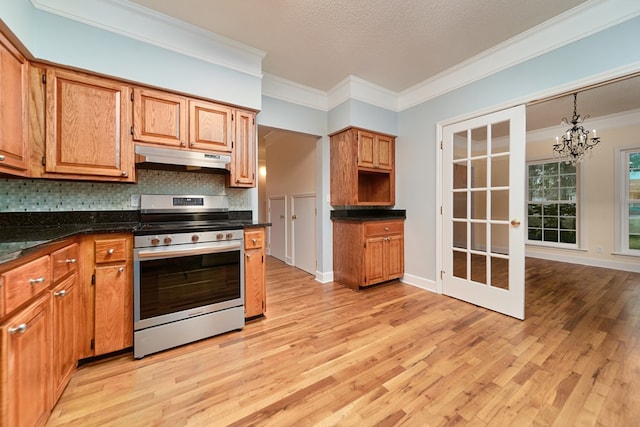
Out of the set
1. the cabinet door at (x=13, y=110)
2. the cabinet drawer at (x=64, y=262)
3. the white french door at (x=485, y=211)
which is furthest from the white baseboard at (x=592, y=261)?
the cabinet door at (x=13, y=110)

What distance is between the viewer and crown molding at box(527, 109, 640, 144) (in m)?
4.05

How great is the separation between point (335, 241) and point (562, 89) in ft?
9.14

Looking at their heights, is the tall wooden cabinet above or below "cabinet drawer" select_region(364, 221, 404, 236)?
above

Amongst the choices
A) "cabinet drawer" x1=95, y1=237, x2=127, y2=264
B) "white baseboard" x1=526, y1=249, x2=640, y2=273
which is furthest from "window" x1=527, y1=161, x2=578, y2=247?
"cabinet drawer" x1=95, y1=237, x2=127, y2=264

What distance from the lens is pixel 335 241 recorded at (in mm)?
3566

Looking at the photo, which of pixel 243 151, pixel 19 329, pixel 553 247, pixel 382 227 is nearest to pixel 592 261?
pixel 553 247

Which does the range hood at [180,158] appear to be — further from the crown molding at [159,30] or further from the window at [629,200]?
the window at [629,200]

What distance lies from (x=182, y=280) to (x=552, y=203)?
659 cm

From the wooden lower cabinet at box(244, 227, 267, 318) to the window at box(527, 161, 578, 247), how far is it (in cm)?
581

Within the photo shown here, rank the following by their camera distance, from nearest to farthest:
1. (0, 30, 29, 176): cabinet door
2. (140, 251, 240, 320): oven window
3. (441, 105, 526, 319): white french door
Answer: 1. (0, 30, 29, 176): cabinet door
2. (140, 251, 240, 320): oven window
3. (441, 105, 526, 319): white french door

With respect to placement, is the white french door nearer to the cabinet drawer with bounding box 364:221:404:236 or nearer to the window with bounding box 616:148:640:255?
the cabinet drawer with bounding box 364:221:404:236

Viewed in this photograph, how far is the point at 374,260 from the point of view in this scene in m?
3.21

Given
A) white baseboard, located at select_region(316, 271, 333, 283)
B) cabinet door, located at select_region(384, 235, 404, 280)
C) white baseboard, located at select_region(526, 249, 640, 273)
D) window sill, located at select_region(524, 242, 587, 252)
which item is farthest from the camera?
window sill, located at select_region(524, 242, 587, 252)

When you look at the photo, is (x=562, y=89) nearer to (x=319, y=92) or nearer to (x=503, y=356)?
(x=503, y=356)
